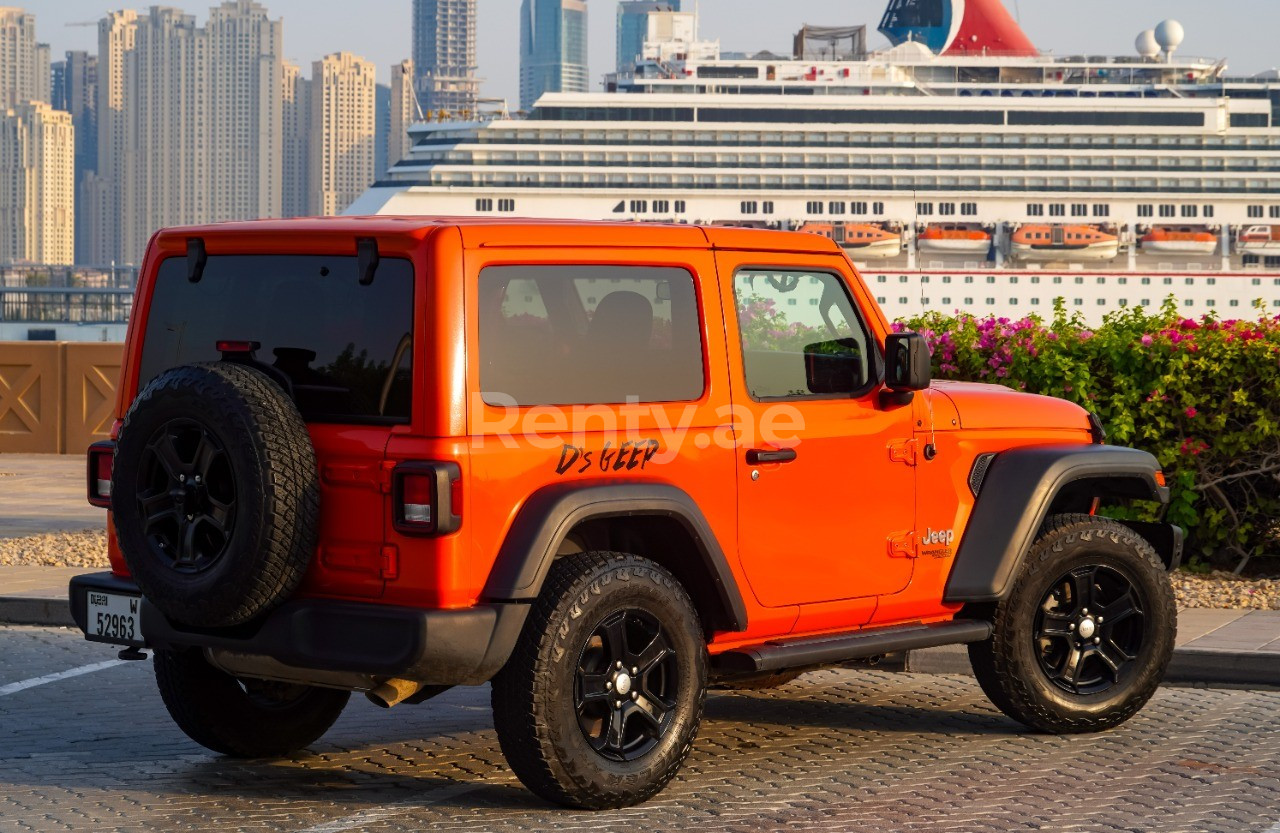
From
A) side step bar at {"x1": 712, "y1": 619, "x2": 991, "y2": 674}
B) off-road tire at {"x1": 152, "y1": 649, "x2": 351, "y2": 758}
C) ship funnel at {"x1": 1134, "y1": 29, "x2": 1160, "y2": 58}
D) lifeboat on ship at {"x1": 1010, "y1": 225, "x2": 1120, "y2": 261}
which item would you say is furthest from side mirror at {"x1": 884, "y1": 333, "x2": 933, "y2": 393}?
ship funnel at {"x1": 1134, "y1": 29, "x2": 1160, "y2": 58}

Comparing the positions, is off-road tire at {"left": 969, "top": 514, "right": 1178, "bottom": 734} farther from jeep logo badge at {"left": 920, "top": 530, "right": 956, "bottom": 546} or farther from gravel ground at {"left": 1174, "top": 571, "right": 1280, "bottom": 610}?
gravel ground at {"left": 1174, "top": 571, "right": 1280, "bottom": 610}

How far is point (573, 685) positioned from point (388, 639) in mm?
613

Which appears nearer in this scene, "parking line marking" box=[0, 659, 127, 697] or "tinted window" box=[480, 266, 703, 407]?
"tinted window" box=[480, 266, 703, 407]

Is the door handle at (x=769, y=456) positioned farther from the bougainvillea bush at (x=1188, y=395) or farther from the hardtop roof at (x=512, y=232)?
the bougainvillea bush at (x=1188, y=395)

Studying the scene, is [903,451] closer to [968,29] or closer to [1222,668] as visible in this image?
[1222,668]

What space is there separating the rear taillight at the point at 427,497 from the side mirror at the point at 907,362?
1.80 meters

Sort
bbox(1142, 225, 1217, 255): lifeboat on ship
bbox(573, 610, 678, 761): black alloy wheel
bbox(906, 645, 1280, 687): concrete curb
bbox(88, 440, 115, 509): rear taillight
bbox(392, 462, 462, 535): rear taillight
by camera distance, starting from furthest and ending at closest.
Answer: bbox(1142, 225, 1217, 255): lifeboat on ship → bbox(906, 645, 1280, 687): concrete curb → bbox(88, 440, 115, 509): rear taillight → bbox(573, 610, 678, 761): black alloy wheel → bbox(392, 462, 462, 535): rear taillight

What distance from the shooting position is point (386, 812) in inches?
221

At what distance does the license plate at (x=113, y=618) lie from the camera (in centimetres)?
576

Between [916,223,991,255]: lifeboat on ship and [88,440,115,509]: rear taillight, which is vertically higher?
[916,223,991,255]: lifeboat on ship

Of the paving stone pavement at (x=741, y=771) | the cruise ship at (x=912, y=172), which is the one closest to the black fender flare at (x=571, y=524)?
the paving stone pavement at (x=741, y=771)

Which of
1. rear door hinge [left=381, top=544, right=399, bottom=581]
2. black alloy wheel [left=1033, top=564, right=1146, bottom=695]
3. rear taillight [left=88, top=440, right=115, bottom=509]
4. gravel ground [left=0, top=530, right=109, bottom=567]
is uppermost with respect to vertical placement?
rear taillight [left=88, top=440, right=115, bottom=509]

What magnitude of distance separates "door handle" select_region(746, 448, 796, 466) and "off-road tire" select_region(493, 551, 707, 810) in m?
0.53

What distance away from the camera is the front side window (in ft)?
20.0
